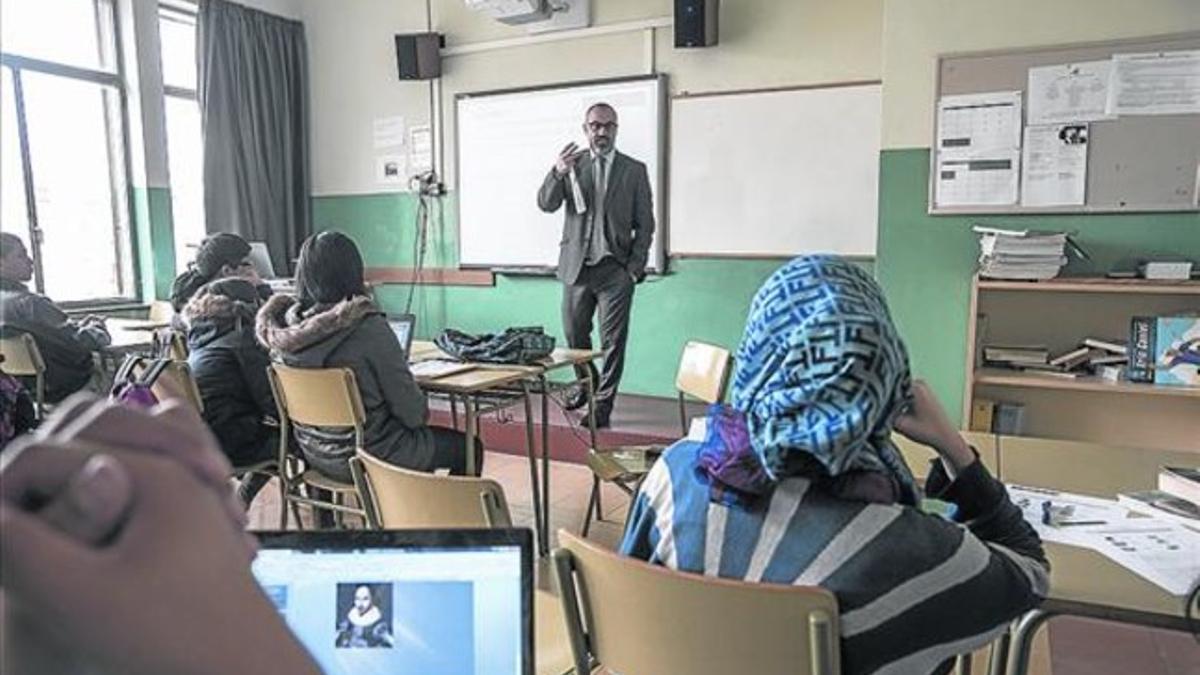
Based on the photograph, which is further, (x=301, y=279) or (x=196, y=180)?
(x=196, y=180)

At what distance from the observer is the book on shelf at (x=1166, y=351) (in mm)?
2988

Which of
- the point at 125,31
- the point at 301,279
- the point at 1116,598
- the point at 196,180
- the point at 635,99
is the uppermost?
the point at 125,31

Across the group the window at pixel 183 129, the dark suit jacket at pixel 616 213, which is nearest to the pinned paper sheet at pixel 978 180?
the dark suit jacket at pixel 616 213

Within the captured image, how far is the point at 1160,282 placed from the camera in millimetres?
2979

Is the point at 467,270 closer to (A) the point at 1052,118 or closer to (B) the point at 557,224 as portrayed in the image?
(B) the point at 557,224

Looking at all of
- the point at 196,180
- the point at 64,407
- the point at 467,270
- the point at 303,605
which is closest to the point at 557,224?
the point at 467,270

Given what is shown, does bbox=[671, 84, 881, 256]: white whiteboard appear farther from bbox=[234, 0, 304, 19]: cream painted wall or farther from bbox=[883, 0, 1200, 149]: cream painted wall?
bbox=[234, 0, 304, 19]: cream painted wall

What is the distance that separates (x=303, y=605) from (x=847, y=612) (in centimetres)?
59

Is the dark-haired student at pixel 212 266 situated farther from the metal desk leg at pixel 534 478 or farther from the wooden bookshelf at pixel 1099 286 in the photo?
the wooden bookshelf at pixel 1099 286

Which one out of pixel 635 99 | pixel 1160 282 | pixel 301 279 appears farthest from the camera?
pixel 635 99

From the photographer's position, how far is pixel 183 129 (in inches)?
220

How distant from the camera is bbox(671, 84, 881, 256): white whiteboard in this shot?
430 centimetres

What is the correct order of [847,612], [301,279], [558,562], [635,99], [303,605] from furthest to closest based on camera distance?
1. [635,99]
2. [301,279]
3. [558,562]
4. [847,612]
5. [303,605]

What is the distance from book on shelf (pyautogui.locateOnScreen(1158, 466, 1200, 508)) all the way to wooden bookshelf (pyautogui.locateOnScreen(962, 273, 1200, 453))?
5.70 feet
